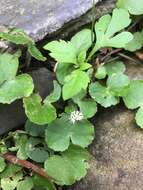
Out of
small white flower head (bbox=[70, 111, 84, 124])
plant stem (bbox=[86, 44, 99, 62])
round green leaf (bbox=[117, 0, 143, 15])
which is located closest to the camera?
small white flower head (bbox=[70, 111, 84, 124])

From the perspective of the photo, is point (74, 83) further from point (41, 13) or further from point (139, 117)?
point (41, 13)

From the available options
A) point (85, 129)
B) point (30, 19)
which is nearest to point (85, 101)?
point (85, 129)

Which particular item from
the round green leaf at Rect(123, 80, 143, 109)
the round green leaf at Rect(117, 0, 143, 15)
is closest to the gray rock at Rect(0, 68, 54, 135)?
the round green leaf at Rect(123, 80, 143, 109)

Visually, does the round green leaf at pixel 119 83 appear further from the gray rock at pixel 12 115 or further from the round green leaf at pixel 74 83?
the gray rock at pixel 12 115

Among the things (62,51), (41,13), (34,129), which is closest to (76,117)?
(34,129)

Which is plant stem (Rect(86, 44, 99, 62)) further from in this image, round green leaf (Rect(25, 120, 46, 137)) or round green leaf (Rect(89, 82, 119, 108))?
round green leaf (Rect(25, 120, 46, 137))

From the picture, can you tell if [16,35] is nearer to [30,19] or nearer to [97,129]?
[30,19]

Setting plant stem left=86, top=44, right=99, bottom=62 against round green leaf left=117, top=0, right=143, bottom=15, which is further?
round green leaf left=117, top=0, right=143, bottom=15
